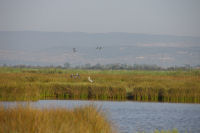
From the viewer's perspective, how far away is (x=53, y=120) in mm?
13156

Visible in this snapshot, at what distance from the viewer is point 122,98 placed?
29281mm

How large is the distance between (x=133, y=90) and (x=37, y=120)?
Result: 17160 mm

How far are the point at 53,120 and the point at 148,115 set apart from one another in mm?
10638

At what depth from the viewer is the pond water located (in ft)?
62.5

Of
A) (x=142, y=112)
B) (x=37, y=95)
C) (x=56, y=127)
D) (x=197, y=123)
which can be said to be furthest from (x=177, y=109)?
(x=56, y=127)

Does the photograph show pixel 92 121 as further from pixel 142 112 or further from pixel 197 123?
pixel 142 112

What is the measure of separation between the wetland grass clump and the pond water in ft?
9.20

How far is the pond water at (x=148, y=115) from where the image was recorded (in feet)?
62.5

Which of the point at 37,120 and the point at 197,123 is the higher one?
the point at 37,120

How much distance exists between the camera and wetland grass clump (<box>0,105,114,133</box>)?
39.9 ft

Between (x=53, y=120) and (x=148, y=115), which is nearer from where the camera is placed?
(x=53, y=120)

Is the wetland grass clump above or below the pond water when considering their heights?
above

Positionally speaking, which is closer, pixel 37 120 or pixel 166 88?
pixel 37 120

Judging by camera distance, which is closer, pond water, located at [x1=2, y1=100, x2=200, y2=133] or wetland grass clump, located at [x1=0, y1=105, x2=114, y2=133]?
wetland grass clump, located at [x1=0, y1=105, x2=114, y2=133]
